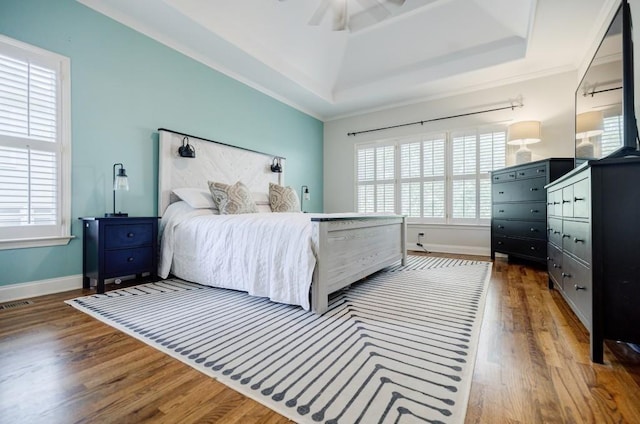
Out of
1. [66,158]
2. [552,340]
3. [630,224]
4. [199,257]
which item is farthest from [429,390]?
[66,158]

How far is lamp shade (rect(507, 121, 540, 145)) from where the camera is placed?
12.7ft

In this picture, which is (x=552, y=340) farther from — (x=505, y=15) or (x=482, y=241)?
(x=505, y=15)

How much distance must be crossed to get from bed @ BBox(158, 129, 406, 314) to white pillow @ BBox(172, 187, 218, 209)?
0.13 feet

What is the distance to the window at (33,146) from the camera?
227cm

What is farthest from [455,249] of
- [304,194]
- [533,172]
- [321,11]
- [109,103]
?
[109,103]

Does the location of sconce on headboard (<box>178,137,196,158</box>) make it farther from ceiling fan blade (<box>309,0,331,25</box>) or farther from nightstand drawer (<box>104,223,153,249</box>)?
ceiling fan blade (<box>309,0,331,25</box>)

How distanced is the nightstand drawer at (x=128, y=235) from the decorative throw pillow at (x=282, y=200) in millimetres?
1502

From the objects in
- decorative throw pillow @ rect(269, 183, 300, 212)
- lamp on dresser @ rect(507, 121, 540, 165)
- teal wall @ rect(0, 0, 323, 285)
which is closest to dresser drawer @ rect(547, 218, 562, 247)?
lamp on dresser @ rect(507, 121, 540, 165)

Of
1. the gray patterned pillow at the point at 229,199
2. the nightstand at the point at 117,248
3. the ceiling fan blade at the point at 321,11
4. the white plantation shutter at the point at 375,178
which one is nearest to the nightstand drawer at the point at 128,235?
the nightstand at the point at 117,248

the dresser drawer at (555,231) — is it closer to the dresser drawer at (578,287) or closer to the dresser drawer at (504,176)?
the dresser drawer at (578,287)

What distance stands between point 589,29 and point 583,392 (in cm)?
381

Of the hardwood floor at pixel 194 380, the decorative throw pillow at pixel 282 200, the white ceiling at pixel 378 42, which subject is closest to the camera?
the hardwood floor at pixel 194 380

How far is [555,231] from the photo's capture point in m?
2.27

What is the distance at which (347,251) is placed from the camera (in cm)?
234
